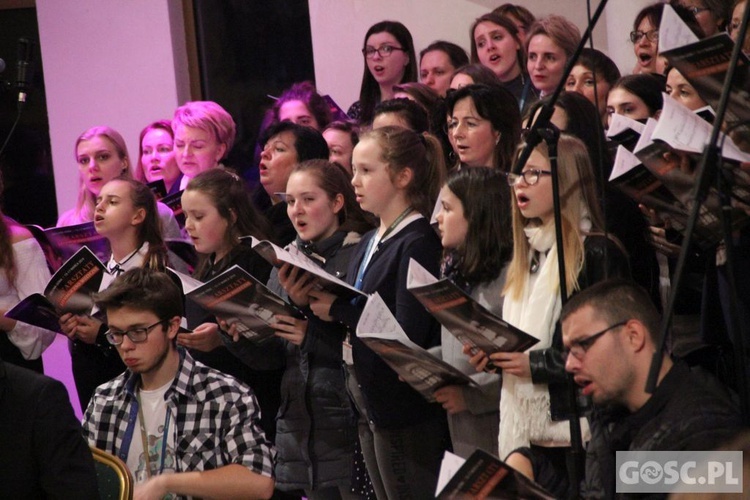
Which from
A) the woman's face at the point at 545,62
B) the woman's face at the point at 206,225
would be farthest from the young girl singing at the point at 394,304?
the woman's face at the point at 545,62

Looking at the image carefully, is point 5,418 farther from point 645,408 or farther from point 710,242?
point 710,242

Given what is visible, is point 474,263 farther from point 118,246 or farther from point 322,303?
point 118,246

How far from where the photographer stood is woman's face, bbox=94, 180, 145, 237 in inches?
161

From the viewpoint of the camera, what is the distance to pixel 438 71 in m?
4.65

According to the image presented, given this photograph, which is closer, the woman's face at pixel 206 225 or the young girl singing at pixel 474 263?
the young girl singing at pixel 474 263

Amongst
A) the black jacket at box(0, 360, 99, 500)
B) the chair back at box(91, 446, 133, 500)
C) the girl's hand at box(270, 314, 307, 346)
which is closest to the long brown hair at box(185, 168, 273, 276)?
the girl's hand at box(270, 314, 307, 346)

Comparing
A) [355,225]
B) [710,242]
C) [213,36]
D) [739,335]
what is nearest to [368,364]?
[355,225]

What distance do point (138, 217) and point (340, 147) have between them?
32.0 inches

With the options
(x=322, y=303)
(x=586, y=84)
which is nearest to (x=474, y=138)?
(x=586, y=84)

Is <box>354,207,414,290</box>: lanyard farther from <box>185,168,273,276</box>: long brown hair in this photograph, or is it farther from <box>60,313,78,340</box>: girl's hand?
<box>60,313,78,340</box>: girl's hand

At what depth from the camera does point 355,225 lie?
3.70 meters

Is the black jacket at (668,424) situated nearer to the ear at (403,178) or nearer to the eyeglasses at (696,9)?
the ear at (403,178)

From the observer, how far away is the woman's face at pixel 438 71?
464 cm

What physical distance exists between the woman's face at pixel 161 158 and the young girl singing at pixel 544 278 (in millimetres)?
2600
